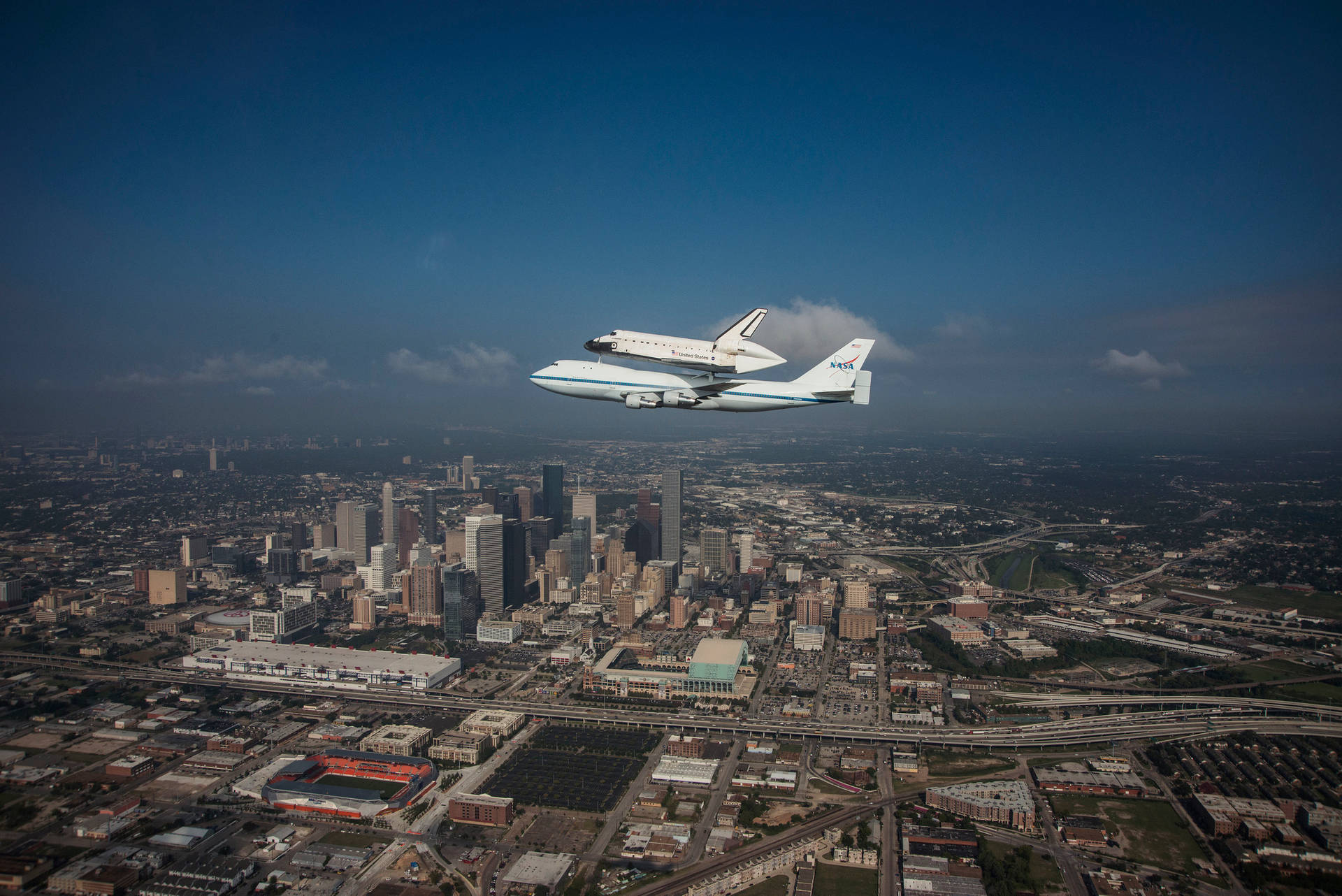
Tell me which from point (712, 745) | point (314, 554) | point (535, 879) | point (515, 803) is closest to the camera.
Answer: point (535, 879)

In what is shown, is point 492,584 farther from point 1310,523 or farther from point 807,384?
point 1310,523

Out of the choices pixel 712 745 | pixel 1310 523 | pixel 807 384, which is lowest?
pixel 712 745

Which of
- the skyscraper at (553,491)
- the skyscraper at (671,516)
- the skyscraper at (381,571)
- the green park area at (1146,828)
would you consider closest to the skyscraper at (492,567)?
the skyscraper at (381,571)

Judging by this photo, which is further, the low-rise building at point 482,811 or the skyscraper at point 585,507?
the skyscraper at point 585,507

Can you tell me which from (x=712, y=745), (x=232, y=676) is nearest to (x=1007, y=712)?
(x=712, y=745)

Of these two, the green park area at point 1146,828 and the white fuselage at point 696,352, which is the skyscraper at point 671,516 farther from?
the white fuselage at point 696,352

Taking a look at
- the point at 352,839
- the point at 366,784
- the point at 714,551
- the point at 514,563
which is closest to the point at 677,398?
the point at 352,839

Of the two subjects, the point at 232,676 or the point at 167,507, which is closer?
the point at 232,676
